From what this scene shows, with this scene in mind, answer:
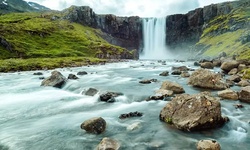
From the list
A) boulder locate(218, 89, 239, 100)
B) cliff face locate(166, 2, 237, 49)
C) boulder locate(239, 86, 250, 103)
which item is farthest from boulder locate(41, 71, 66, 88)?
cliff face locate(166, 2, 237, 49)

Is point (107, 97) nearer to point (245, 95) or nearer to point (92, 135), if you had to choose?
point (92, 135)

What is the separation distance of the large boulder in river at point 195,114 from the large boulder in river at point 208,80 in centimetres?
1118

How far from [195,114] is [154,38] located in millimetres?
181489

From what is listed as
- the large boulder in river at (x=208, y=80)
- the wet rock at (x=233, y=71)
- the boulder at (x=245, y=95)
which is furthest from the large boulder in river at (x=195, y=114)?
the wet rock at (x=233, y=71)

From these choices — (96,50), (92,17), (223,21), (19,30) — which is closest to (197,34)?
(223,21)

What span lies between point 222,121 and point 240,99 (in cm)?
682

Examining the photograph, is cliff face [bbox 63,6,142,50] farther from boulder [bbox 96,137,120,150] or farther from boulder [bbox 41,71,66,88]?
boulder [bbox 96,137,120,150]

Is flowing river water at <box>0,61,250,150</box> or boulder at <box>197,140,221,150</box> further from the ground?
boulder at <box>197,140,221,150</box>

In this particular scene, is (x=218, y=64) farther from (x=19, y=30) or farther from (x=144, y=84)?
(x=19, y=30)

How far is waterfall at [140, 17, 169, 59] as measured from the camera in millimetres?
185250

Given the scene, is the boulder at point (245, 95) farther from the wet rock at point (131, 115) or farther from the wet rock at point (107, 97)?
the wet rock at point (107, 97)

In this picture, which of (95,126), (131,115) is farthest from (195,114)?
(95,126)

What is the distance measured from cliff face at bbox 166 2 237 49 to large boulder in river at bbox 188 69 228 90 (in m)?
165

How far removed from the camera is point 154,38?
7495 inches
